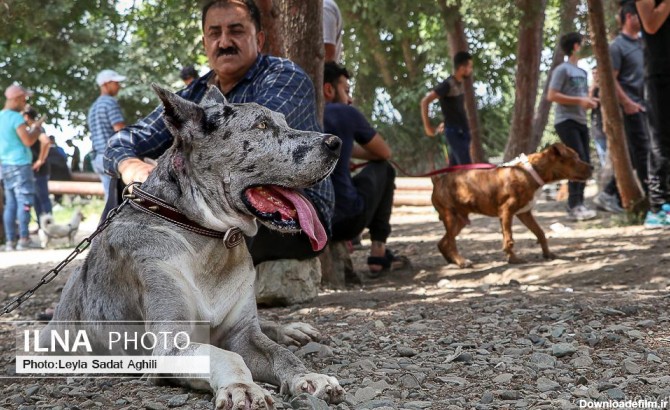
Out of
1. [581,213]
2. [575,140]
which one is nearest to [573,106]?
[575,140]

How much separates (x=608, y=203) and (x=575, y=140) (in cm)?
110

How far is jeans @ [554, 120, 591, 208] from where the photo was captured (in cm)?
1110

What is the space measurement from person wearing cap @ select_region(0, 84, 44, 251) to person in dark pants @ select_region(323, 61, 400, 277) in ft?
20.7

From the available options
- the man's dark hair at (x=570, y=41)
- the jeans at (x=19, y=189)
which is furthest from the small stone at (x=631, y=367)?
the jeans at (x=19, y=189)

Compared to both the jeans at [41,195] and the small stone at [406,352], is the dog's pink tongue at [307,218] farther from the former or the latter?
the jeans at [41,195]

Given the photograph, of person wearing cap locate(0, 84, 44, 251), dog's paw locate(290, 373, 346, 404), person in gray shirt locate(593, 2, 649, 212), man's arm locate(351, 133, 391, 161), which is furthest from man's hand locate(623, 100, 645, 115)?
person wearing cap locate(0, 84, 44, 251)

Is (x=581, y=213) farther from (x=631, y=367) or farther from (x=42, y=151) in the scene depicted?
(x=42, y=151)

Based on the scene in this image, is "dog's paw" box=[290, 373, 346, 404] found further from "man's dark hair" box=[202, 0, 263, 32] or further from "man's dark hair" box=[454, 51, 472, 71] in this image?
"man's dark hair" box=[454, 51, 472, 71]

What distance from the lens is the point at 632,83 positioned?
410 inches

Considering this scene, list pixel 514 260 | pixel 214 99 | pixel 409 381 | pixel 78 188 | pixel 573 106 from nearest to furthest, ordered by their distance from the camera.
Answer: pixel 409 381 → pixel 214 99 → pixel 514 260 → pixel 573 106 → pixel 78 188

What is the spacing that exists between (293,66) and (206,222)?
1.99 m

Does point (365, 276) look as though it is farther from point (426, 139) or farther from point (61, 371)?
point (426, 139)

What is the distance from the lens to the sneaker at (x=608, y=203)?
11344 millimetres

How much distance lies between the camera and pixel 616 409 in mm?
3008
